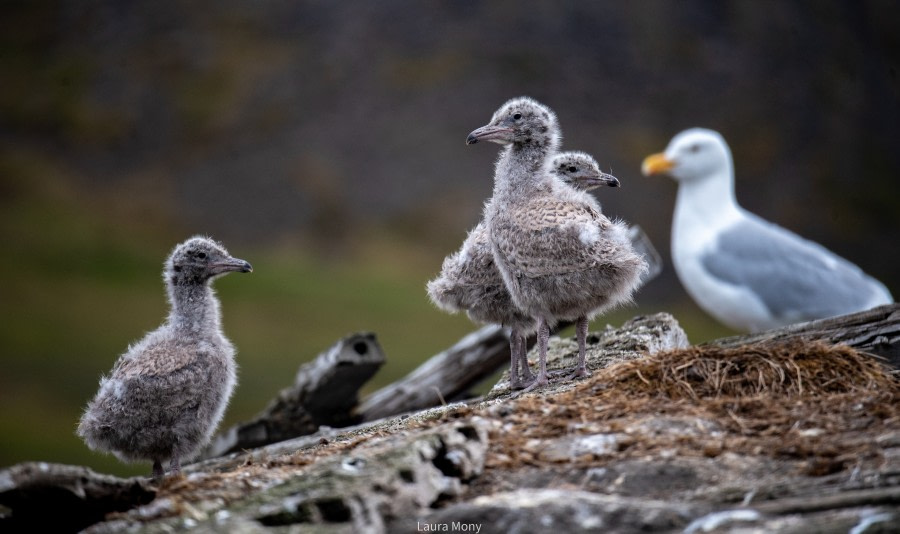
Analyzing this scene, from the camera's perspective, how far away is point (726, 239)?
358 inches

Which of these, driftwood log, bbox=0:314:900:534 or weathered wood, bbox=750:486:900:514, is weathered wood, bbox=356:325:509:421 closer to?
driftwood log, bbox=0:314:900:534

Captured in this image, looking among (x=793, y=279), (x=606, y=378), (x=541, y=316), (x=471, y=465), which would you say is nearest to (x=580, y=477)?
(x=471, y=465)

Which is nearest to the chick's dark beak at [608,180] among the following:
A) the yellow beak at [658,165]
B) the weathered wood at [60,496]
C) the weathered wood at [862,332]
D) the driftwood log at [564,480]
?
the weathered wood at [862,332]

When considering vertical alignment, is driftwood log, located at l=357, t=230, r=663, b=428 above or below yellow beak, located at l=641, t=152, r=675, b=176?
below

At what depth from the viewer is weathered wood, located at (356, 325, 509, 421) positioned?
274 inches

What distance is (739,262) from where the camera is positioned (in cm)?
891

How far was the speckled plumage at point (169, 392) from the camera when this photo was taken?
15.3 feet

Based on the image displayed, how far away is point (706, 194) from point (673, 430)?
651cm

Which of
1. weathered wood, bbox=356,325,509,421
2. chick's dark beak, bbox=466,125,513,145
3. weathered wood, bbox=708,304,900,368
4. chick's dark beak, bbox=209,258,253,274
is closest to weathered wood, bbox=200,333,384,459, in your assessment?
weathered wood, bbox=356,325,509,421

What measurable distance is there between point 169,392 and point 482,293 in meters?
1.71

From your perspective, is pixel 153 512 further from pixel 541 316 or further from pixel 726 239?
pixel 726 239

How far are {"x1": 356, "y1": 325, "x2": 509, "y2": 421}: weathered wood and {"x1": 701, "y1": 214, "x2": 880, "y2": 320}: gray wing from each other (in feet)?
9.85

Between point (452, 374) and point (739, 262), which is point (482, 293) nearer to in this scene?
point (452, 374)

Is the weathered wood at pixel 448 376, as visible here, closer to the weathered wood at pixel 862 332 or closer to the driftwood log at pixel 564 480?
the weathered wood at pixel 862 332
